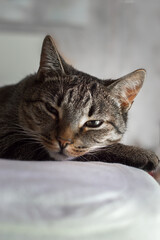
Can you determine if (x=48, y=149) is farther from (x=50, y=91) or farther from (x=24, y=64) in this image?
(x=24, y=64)

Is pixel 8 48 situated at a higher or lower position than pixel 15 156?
higher

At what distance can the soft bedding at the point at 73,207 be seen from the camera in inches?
27.6

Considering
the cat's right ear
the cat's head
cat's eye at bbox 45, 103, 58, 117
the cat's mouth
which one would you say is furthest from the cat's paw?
the cat's right ear

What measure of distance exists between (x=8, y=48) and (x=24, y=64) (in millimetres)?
174

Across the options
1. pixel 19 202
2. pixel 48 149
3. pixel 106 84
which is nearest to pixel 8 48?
pixel 106 84

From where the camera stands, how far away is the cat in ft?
3.59

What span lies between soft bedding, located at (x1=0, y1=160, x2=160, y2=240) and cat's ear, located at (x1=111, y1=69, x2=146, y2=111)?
53 centimetres

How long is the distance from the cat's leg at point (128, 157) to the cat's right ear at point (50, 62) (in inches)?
16.2

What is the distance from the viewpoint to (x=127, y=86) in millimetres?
1271

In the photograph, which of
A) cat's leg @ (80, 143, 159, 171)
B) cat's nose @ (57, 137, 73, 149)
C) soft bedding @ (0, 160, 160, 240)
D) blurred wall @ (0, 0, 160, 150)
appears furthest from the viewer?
blurred wall @ (0, 0, 160, 150)

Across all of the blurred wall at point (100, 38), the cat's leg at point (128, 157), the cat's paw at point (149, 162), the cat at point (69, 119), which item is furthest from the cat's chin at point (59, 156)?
the blurred wall at point (100, 38)

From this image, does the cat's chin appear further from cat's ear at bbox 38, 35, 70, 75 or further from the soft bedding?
cat's ear at bbox 38, 35, 70, 75

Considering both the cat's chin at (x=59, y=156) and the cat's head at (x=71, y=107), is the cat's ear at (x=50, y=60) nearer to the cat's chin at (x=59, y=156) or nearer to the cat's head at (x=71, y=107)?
the cat's head at (x=71, y=107)

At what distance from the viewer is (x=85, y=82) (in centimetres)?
128
